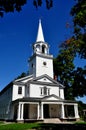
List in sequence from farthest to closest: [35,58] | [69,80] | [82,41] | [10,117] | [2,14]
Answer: [69,80] → [35,58] → [10,117] → [82,41] → [2,14]

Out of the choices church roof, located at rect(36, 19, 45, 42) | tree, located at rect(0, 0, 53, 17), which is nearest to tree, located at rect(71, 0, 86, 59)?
tree, located at rect(0, 0, 53, 17)

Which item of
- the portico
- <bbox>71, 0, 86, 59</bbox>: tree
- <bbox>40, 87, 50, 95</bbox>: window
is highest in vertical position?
<bbox>71, 0, 86, 59</bbox>: tree

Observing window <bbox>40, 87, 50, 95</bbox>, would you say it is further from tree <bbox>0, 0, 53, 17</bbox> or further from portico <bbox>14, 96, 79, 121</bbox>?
tree <bbox>0, 0, 53, 17</bbox>

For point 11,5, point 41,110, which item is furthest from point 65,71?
point 11,5

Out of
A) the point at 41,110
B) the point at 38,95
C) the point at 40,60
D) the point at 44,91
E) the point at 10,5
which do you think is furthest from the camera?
the point at 40,60

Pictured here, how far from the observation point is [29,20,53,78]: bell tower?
33.9m

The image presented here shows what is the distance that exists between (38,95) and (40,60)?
757 cm

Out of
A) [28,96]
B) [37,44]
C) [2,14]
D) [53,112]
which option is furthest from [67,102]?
[2,14]

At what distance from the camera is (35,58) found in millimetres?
34531

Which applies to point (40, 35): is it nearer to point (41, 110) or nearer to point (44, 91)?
point (44, 91)

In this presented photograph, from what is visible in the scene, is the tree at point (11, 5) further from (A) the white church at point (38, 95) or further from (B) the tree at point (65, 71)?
(B) the tree at point (65, 71)

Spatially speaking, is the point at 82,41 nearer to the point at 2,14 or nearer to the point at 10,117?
the point at 2,14

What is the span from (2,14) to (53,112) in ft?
91.0

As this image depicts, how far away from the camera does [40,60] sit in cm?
3462
